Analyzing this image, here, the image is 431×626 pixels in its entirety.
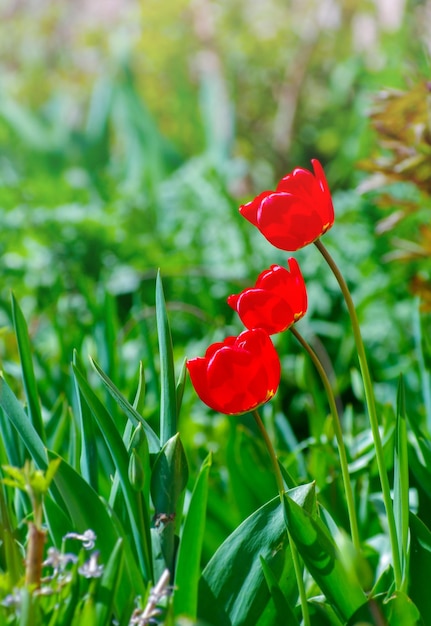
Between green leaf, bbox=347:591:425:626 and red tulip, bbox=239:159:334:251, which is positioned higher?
red tulip, bbox=239:159:334:251

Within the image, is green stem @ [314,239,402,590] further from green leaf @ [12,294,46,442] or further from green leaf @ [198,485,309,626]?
green leaf @ [12,294,46,442]

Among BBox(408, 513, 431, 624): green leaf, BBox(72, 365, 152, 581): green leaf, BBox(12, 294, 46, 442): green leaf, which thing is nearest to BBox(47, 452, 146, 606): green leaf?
BBox(72, 365, 152, 581): green leaf

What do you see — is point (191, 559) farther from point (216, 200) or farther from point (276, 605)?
point (216, 200)

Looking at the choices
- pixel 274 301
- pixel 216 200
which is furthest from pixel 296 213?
pixel 216 200

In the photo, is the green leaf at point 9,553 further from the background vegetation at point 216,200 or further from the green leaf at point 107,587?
the background vegetation at point 216,200

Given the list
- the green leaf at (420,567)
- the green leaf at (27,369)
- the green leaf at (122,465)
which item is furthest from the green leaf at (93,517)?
the green leaf at (420,567)

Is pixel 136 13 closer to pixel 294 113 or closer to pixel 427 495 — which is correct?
pixel 294 113
